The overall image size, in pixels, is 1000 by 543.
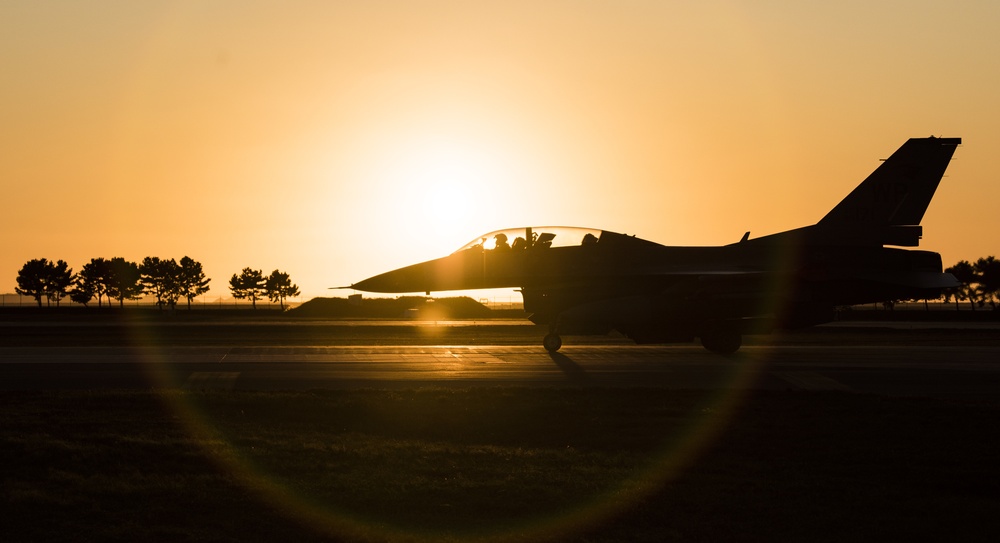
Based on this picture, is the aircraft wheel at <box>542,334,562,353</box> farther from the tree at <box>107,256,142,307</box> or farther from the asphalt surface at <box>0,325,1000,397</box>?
the tree at <box>107,256,142,307</box>

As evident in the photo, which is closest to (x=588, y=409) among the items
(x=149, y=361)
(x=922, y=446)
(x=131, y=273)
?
(x=922, y=446)

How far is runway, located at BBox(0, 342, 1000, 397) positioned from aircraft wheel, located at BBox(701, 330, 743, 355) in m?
0.38

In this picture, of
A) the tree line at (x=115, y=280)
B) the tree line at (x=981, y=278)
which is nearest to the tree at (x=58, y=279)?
the tree line at (x=115, y=280)

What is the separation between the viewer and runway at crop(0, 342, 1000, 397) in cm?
1881

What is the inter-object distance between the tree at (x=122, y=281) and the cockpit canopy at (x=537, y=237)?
15093cm

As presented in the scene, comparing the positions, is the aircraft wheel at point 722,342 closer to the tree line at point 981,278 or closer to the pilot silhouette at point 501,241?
the pilot silhouette at point 501,241

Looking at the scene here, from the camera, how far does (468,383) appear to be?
18953 mm

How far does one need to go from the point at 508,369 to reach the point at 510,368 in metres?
0.27

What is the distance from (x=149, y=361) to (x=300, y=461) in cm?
1468

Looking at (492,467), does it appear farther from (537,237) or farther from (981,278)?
(981,278)

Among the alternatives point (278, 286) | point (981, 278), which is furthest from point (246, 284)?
point (981, 278)

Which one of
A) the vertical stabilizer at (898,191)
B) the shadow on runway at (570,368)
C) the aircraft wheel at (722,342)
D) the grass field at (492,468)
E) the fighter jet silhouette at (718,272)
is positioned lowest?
the grass field at (492,468)

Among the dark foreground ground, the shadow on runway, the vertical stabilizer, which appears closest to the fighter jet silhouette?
the vertical stabilizer

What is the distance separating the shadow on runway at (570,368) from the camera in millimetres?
19844
